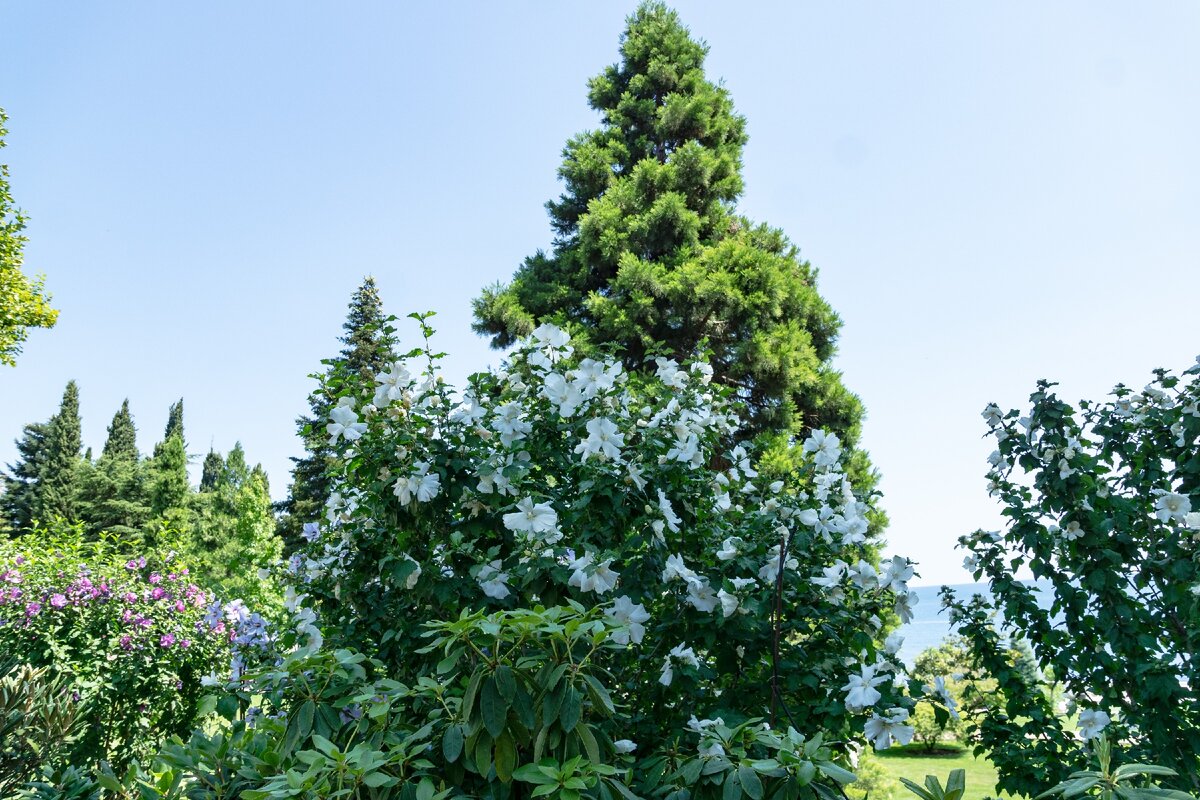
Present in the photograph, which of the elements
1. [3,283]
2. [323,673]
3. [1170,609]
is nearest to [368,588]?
[323,673]

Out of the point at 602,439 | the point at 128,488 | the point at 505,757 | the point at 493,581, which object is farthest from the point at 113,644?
the point at 128,488

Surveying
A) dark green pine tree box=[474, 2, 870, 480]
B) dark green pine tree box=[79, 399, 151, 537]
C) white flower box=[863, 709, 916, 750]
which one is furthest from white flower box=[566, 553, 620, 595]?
dark green pine tree box=[79, 399, 151, 537]

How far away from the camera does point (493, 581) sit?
2.24 m

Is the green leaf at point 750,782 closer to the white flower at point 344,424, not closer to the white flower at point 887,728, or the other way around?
the white flower at point 887,728

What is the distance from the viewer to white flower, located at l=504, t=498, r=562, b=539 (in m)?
2.11

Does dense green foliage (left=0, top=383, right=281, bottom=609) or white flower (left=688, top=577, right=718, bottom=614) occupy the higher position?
dense green foliage (left=0, top=383, right=281, bottom=609)

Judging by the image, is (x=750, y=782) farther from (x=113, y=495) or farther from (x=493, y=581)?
(x=113, y=495)

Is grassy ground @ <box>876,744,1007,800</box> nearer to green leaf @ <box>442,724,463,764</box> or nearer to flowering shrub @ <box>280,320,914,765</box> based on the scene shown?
flowering shrub @ <box>280,320,914,765</box>

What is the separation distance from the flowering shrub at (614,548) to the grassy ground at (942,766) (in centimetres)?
634

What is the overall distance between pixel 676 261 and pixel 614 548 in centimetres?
617

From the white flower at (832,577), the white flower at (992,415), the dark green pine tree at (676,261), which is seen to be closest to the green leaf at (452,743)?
the white flower at (832,577)

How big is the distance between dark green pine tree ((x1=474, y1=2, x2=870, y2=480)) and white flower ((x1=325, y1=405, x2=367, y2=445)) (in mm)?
4724

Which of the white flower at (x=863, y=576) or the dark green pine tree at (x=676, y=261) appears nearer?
the white flower at (x=863, y=576)

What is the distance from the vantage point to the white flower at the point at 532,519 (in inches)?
82.9
